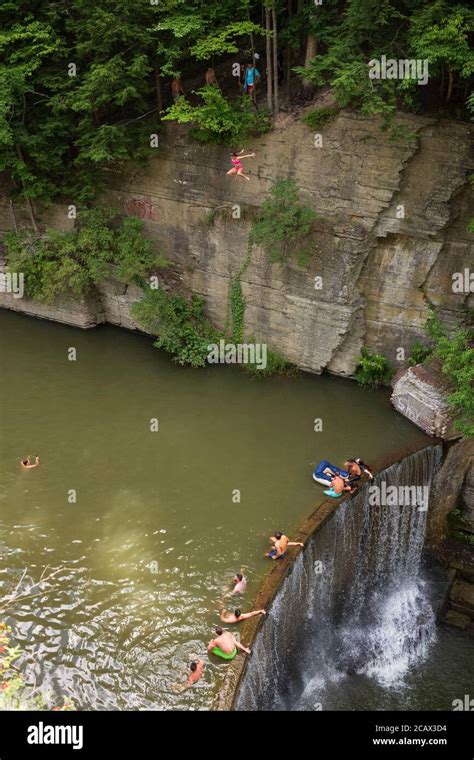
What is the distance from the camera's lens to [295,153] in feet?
48.5

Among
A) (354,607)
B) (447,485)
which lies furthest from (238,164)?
(354,607)

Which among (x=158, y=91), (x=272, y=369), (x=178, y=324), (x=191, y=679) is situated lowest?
(x=191, y=679)

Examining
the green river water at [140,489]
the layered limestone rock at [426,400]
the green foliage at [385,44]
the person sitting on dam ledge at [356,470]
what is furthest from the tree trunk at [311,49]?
the person sitting on dam ledge at [356,470]

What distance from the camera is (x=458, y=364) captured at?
13.4m

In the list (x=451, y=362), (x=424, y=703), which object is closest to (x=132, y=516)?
(x=424, y=703)

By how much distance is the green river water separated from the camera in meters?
10.0

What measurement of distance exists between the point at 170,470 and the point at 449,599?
6.18 metres

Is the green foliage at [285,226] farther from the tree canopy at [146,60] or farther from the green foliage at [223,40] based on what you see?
the green foliage at [223,40]

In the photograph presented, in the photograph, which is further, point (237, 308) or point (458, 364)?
point (237, 308)

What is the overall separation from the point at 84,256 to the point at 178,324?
296cm

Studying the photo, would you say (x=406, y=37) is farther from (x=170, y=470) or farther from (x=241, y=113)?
(x=170, y=470)

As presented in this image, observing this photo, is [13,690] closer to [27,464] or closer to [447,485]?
[27,464]

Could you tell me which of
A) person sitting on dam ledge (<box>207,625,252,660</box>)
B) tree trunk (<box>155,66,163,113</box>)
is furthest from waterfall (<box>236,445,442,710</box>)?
tree trunk (<box>155,66,163,113</box>)

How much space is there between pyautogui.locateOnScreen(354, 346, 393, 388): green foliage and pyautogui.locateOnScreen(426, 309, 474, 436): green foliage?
4.59ft
